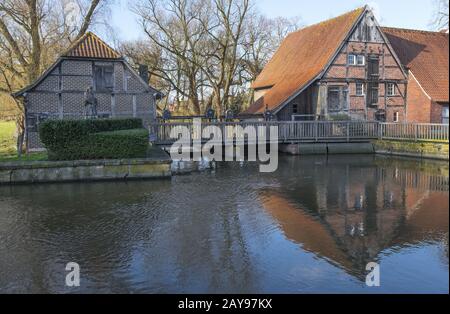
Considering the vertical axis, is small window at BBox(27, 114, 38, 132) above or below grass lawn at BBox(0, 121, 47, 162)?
above

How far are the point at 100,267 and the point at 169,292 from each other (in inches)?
57.7

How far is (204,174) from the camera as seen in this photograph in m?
16.4

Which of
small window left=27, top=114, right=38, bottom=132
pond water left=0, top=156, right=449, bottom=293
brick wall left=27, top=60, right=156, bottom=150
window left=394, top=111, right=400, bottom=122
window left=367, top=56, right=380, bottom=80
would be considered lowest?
pond water left=0, top=156, right=449, bottom=293

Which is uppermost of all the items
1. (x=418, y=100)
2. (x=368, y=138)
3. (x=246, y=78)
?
(x=246, y=78)

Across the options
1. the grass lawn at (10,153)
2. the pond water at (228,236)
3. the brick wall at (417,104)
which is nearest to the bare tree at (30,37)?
the grass lawn at (10,153)

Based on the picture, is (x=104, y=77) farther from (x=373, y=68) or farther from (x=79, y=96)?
(x=373, y=68)

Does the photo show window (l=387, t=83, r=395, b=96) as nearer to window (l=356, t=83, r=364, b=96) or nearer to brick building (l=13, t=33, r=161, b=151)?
window (l=356, t=83, r=364, b=96)

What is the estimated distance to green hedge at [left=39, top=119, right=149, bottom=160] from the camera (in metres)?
14.6

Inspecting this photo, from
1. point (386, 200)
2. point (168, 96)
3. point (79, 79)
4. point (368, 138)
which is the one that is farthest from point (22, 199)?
point (168, 96)

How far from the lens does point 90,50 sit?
21.4m

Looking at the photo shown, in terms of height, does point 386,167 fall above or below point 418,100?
below

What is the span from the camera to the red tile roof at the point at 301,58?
25828mm

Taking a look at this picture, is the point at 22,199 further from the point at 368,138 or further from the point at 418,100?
the point at 418,100

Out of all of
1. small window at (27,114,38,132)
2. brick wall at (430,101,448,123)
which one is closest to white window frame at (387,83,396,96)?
brick wall at (430,101,448,123)
